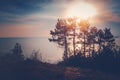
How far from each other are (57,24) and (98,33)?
10510 millimetres

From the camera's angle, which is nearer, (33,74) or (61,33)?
(33,74)

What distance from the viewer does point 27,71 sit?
3045 cm

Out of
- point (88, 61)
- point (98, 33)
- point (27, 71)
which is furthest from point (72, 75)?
point (98, 33)

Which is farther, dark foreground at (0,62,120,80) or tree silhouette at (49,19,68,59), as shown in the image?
tree silhouette at (49,19,68,59)

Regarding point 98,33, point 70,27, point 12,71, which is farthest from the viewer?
point 98,33

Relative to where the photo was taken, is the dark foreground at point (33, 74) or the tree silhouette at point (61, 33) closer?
the dark foreground at point (33, 74)

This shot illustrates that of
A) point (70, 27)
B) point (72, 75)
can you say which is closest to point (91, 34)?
point (70, 27)

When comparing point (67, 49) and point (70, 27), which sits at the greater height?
point (70, 27)

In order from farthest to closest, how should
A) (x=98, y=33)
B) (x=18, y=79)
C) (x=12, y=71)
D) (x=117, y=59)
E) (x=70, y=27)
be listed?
(x=98, y=33) → (x=70, y=27) → (x=117, y=59) → (x=12, y=71) → (x=18, y=79)

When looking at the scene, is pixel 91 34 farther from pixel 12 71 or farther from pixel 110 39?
pixel 12 71

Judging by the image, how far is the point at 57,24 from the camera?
60.8 m

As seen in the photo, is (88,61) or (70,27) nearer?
(88,61)

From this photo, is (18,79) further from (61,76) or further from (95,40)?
(95,40)

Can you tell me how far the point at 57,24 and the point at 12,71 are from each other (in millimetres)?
31620
